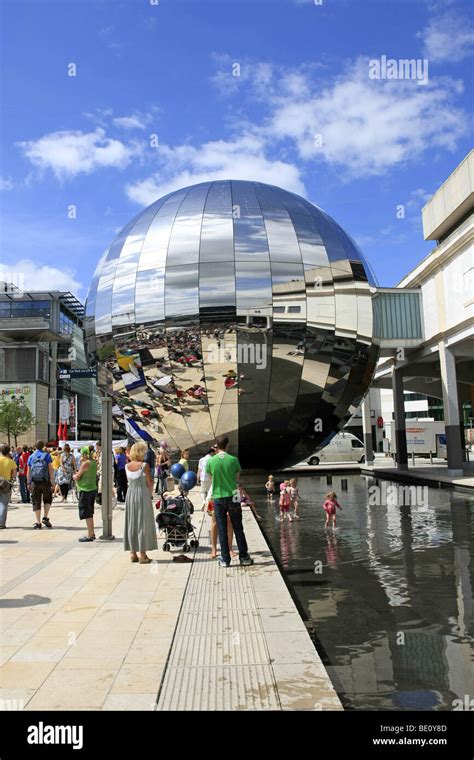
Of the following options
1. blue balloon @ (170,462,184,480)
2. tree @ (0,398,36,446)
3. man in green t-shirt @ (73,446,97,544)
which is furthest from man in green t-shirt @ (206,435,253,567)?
tree @ (0,398,36,446)

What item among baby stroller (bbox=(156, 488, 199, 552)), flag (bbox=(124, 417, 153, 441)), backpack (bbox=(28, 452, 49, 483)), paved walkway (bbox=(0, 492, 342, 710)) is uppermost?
flag (bbox=(124, 417, 153, 441))

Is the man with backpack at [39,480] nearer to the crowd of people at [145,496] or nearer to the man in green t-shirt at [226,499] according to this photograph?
the crowd of people at [145,496]

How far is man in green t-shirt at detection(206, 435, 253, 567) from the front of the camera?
7.46m

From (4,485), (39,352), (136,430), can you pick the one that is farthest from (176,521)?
(39,352)

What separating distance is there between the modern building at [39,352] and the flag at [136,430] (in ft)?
162

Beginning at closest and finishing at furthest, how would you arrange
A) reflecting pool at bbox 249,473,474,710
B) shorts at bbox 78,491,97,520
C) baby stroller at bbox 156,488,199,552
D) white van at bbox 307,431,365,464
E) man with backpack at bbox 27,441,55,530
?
reflecting pool at bbox 249,473,474,710 → baby stroller at bbox 156,488,199,552 → shorts at bbox 78,491,97,520 → man with backpack at bbox 27,441,55,530 → white van at bbox 307,431,365,464

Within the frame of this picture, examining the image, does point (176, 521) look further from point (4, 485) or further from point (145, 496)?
point (4, 485)

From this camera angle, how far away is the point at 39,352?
76.5m

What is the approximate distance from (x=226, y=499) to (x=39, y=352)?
74.0 metres

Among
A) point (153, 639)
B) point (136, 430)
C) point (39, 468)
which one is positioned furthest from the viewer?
point (136, 430)

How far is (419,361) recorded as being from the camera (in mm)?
27281

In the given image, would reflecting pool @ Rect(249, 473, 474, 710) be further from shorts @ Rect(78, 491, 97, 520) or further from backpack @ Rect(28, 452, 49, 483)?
backpack @ Rect(28, 452, 49, 483)

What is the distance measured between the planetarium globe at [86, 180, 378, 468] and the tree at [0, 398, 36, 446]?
5356 cm
